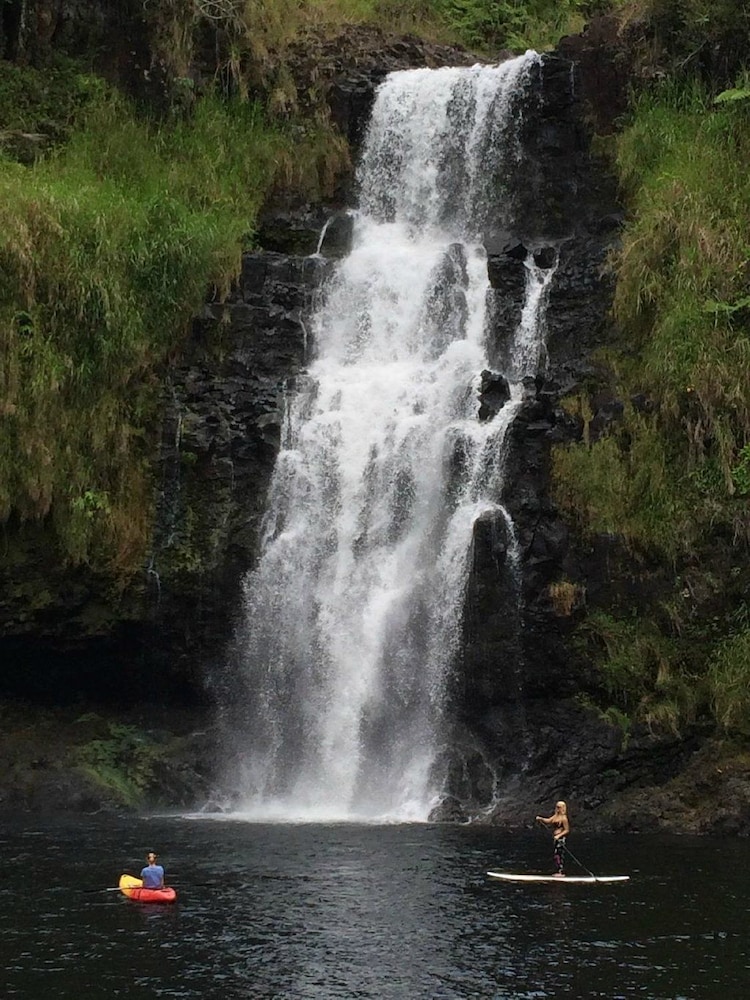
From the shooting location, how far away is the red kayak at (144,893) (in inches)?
552

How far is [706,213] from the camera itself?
74.6ft

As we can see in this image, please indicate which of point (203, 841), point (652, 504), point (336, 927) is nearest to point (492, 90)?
point (652, 504)

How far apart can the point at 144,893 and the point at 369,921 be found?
8.64 feet

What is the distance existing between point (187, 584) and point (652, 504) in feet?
26.9

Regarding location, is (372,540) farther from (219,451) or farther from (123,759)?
(123,759)

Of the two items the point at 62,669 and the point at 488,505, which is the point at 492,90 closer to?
the point at 488,505

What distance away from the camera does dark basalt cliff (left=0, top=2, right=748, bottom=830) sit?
20.9 meters

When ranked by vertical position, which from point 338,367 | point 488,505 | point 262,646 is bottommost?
point 262,646

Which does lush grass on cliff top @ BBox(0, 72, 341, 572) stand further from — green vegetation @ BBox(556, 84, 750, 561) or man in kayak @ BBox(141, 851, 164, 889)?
man in kayak @ BBox(141, 851, 164, 889)

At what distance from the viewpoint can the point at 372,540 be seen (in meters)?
22.8

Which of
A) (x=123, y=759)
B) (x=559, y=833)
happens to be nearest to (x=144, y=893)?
(x=559, y=833)

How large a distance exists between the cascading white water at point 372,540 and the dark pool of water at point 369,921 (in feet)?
11.2

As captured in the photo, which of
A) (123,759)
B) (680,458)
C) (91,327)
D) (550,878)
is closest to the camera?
(550,878)

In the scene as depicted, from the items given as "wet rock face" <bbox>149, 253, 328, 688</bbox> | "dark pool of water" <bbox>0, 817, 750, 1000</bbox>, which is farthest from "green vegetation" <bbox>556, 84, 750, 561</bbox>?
"wet rock face" <bbox>149, 253, 328, 688</bbox>
